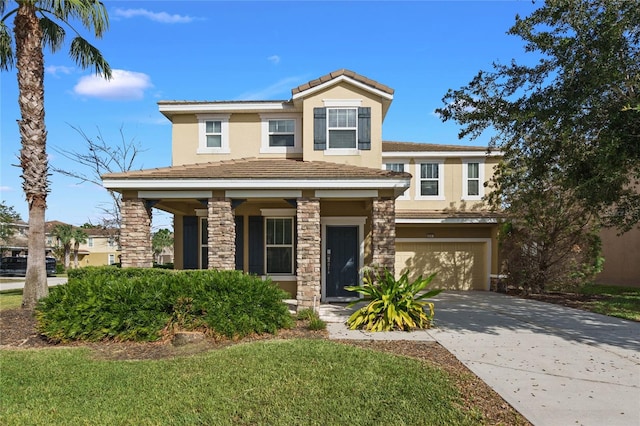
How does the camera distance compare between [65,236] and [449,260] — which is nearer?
[449,260]

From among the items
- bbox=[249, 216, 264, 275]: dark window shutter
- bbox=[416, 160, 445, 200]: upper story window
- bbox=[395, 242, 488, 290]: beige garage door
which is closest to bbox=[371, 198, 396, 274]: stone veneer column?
bbox=[249, 216, 264, 275]: dark window shutter

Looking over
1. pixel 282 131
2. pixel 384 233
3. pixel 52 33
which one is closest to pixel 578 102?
pixel 384 233

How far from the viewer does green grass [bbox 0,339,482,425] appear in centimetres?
456

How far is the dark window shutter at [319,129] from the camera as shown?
1308 centimetres

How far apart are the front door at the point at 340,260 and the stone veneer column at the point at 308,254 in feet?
7.54

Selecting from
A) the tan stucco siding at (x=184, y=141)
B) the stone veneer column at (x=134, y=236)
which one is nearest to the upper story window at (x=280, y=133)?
the tan stucco siding at (x=184, y=141)

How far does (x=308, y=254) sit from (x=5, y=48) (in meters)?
10.8

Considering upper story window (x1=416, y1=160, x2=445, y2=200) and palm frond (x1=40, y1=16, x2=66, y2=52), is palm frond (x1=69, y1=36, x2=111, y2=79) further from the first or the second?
upper story window (x1=416, y1=160, x2=445, y2=200)

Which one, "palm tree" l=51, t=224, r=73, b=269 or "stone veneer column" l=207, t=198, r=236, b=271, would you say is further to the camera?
"palm tree" l=51, t=224, r=73, b=269

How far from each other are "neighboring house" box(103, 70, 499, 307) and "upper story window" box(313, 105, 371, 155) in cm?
3

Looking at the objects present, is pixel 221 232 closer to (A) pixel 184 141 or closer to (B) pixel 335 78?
(A) pixel 184 141

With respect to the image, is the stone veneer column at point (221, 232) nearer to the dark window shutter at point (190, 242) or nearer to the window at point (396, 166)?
the dark window shutter at point (190, 242)

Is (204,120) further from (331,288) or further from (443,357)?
(443,357)

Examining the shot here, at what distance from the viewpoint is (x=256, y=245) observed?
1350 cm
